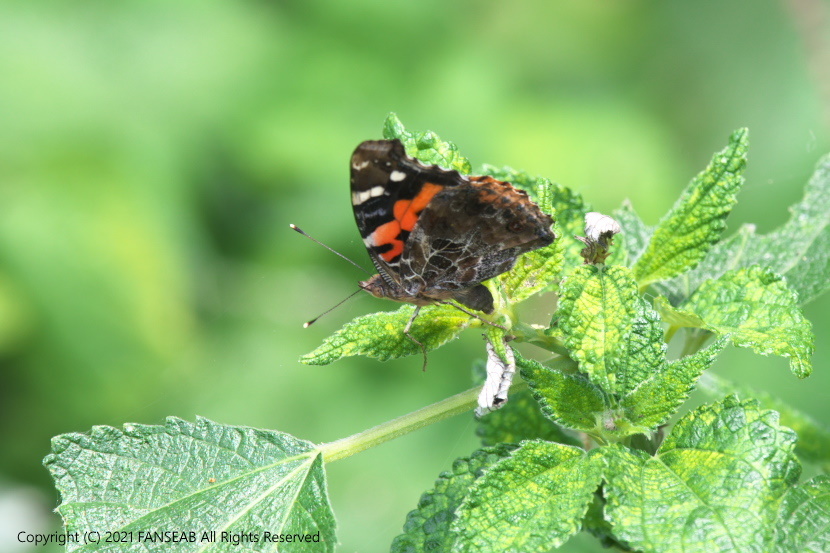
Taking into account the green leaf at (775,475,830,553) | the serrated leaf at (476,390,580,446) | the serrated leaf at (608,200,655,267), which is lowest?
the green leaf at (775,475,830,553)

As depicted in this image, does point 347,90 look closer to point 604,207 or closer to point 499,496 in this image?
point 604,207

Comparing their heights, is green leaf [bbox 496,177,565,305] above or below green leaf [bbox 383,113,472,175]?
below

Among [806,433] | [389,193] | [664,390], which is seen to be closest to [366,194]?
[389,193]

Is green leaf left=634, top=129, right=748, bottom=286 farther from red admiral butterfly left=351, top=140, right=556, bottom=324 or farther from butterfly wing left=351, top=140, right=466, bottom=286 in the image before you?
butterfly wing left=351, top=140, right=466, bottom=286

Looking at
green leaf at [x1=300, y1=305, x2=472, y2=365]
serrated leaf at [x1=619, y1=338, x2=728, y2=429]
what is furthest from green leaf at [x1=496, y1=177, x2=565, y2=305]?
serrated leaf at [x1=619, y1=338, x2=728, y2=429]

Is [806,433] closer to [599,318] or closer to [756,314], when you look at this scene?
[756,314]

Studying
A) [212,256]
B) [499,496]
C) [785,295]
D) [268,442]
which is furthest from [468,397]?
[212,256]

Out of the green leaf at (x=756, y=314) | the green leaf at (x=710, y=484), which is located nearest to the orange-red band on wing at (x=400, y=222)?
the green leaf at (x=756, y=314)
